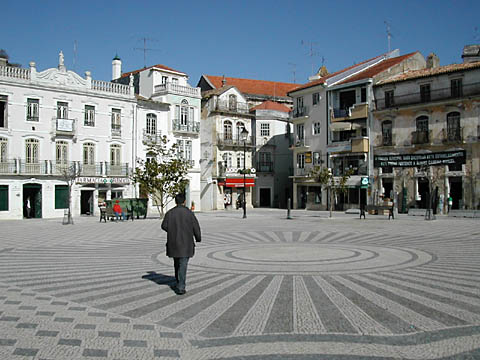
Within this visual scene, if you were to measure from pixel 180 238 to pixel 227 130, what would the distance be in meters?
47.1

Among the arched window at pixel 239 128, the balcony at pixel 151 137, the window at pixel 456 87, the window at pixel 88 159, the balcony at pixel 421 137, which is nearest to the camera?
the window at pixel 456 87

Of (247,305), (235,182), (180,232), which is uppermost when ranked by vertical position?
(235,182)

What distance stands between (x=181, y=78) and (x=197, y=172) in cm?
982

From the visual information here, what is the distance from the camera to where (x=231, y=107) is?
55.6 m

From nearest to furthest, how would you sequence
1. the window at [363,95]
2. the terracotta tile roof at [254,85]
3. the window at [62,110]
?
1. the window at [62,110]
2. the window at [363,95]
3. the terracotta tile roof at [254,85]

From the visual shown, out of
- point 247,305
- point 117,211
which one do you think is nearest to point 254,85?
point 117,211

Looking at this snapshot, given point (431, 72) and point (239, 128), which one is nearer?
point (431, 72)

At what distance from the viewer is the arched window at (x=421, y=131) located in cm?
4168

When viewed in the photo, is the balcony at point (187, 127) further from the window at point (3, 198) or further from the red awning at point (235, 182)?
the window at point (3, 198)

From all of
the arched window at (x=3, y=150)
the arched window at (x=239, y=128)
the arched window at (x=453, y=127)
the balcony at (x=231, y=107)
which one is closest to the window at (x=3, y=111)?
the arched window at (x=3, y=150)

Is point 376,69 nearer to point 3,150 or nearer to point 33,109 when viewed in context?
point 33,109

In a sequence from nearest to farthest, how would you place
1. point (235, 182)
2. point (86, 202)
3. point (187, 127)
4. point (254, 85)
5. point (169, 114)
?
point (86, 202) → point (169, 114) → point (187, 127) → point (235, 182) → point (254, 85)

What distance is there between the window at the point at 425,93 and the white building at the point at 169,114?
21234mm

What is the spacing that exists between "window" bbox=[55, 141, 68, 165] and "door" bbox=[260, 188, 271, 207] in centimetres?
2355
